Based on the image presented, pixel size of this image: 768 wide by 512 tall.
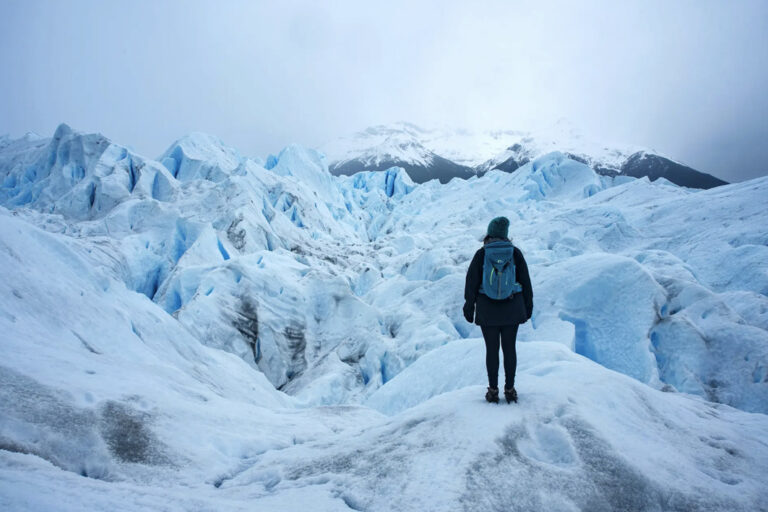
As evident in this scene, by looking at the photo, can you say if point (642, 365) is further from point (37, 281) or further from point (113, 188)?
point (113, 188)

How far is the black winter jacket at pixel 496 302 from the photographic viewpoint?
3115 millimetres

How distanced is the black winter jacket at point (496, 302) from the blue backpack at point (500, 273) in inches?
2.9

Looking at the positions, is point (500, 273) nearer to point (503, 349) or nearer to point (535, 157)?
point (503, 349)

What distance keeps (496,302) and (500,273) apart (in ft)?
0.79

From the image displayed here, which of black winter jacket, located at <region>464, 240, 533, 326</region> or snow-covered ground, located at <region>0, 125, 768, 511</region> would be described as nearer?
snow-covered ground, located at <region>0, 125, 768, 511</region>

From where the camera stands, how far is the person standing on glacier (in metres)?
3.10

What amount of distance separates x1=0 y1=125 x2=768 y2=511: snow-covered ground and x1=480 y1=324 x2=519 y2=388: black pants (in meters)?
0.25

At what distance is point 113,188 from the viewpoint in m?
28.4

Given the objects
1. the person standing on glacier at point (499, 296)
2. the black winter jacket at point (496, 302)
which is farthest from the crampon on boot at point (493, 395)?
the black winter jacket at point (496, 302)

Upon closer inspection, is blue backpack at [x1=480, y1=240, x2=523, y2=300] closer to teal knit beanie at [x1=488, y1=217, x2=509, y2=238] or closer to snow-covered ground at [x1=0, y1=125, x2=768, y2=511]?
teal knit beanie at [x1=488, y1=217, x2=509, y2=238]

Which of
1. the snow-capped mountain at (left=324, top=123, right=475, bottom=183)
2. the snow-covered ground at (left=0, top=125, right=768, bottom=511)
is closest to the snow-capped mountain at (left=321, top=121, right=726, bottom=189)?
the snow-capped mountain at (left=324, top=123, right=475, bottom=183)

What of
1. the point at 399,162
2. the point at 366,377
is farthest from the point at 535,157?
the point at 366,377

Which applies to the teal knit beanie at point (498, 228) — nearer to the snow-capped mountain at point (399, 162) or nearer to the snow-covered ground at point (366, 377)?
the snow-covered ground at point (366, 377)

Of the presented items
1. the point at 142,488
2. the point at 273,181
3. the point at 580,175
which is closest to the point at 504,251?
the point at 142,488
